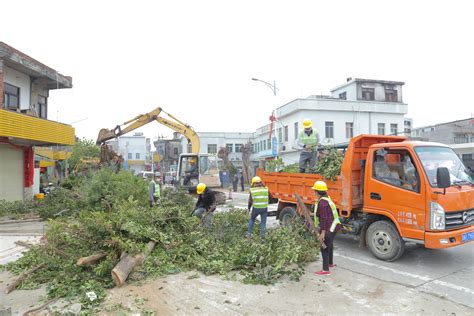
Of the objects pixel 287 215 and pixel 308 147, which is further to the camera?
pixel 308 147

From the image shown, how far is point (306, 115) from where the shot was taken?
1394 inches

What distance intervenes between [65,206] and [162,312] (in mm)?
10958

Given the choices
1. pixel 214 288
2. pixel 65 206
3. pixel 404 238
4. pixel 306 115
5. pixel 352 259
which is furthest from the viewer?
pixel 306 115

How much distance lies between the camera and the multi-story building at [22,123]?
14289 millimetres

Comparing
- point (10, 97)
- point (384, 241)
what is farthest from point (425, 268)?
point (10, 97)

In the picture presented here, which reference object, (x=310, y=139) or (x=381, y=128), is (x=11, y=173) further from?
(x=381, y=128)

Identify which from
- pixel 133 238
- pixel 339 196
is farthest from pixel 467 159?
pixel 133 238

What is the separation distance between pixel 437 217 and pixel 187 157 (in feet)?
45.9

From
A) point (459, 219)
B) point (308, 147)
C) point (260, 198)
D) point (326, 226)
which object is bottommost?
point (326, 226)

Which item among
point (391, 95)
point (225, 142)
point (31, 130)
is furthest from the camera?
point (225, 142)

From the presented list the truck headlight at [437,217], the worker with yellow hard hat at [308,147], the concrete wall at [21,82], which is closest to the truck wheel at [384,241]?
the truck headlight at [437,217]

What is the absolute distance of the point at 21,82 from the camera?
16.6 meters

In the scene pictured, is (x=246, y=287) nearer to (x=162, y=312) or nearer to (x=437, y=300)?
(x=162, y=312)

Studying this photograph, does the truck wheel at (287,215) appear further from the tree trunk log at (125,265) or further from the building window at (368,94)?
the building window at (368,94)
